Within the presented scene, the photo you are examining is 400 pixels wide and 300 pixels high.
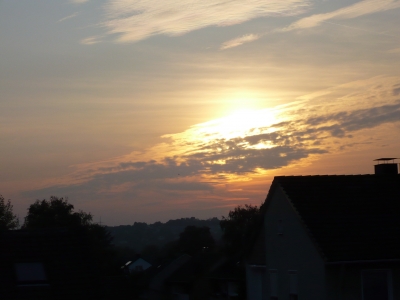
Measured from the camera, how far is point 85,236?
70.6 feet

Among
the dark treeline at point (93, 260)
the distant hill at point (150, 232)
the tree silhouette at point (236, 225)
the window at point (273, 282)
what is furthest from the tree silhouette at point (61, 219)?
the distant hill at point (150, 232)

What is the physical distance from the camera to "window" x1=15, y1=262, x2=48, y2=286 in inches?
778

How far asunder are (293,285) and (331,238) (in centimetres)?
307

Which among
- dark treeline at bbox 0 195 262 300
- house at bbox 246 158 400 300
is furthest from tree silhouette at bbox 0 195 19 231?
house at bbox 246 158 400 300

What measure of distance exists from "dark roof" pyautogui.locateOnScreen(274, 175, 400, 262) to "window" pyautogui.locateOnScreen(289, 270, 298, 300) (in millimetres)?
2487

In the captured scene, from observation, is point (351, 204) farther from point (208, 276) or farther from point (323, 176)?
point (208, 276)

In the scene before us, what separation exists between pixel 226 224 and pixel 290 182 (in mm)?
57084

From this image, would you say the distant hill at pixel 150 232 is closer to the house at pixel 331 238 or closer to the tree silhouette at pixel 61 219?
the tree silhouette at pixel 61 219

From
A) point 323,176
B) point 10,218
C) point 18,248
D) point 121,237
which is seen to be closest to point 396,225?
point 323,176

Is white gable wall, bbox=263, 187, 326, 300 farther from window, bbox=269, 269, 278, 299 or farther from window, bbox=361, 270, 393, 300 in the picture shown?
window, bbox=361, 270, 393, 300

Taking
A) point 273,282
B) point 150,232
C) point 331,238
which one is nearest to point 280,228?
point 273,282

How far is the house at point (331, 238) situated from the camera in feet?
73.1

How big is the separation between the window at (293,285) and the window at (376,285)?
3.07 meters

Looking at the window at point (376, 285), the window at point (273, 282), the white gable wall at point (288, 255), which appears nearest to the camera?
the window at point (376, 285)
